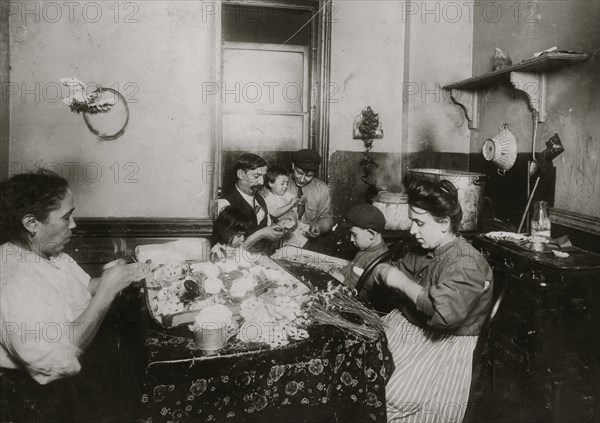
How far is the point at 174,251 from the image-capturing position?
375 cm

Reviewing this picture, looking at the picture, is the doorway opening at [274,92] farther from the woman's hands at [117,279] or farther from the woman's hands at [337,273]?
the woman's hands at [117,279]

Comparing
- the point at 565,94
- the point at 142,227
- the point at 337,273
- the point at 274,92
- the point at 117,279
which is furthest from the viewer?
the point at 274,92

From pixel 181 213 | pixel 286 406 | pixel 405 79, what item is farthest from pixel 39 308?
pixel 405 79

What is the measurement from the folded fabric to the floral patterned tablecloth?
104 centimetres

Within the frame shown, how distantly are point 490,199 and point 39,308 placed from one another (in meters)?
4.90

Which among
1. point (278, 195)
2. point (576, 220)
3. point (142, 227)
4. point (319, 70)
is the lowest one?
point (142, 227)

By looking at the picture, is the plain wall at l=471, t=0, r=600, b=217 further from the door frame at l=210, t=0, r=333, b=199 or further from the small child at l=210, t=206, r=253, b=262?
the small child at l=210, t=206, r=253, b=262

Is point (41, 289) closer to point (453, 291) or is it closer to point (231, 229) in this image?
point (231, 229)

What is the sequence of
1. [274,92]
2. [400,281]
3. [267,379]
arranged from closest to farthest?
[267,379] → [400,281] → [274,92]

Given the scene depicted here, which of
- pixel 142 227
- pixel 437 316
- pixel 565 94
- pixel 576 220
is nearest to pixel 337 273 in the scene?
pixel 437 316

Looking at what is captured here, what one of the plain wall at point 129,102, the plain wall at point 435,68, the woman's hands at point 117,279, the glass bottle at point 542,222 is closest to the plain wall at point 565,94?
the glass bottle at point 542,222

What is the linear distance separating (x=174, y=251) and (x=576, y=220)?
3.35 metres

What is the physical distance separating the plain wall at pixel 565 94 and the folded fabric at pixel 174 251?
10.8 ft

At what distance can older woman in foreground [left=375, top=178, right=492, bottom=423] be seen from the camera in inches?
100
